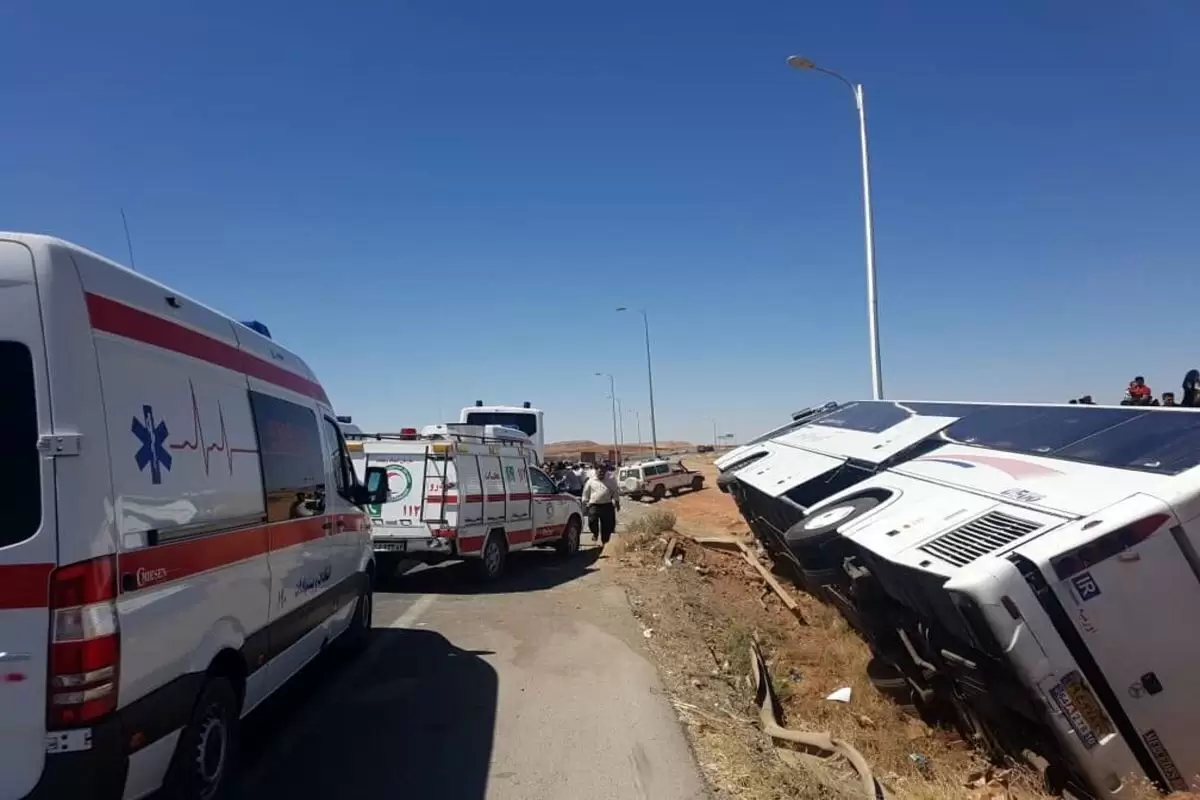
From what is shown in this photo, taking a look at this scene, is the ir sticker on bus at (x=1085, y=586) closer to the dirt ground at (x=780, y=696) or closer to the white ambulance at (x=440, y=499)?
the dirt ground at (x=780, y=696)

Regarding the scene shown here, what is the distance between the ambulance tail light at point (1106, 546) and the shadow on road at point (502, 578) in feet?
28.5

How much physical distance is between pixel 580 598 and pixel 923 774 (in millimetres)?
6365

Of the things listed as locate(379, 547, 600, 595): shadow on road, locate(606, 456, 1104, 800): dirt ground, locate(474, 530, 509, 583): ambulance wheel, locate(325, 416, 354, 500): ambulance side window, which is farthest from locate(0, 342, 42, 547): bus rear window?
locate(474, 530, 509, 583): ambulance wheel

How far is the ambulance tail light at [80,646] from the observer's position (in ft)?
10.7

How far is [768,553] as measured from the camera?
1410cm

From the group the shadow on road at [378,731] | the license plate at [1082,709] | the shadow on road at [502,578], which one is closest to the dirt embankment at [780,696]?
the license plate at [1082,709]

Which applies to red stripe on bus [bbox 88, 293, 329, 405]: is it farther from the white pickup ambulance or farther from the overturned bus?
the white pickup ambulance

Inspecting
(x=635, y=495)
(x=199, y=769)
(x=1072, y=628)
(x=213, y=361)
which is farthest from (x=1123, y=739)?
(x=635, y=495)

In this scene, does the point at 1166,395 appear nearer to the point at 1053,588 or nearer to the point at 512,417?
the point at 1053,588

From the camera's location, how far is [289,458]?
5891 mm

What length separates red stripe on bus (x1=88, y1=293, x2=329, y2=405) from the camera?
3635 mm

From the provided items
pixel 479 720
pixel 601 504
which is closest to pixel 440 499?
pixel 479 720

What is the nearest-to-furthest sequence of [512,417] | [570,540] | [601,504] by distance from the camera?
1. [570,540]
2. [601,504]
3. [512,417]

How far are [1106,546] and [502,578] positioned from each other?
10.1 m
